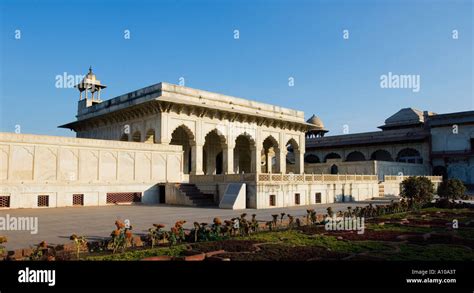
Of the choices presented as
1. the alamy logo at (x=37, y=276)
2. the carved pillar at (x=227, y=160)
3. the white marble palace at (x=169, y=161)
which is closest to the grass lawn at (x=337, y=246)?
the alamy logo at (x=37, y=276)

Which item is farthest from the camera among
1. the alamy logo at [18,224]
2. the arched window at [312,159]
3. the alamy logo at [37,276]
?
the arched window at [312,159]

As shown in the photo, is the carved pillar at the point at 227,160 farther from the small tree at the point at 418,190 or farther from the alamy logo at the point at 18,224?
the alamy logo at the point at 18,224

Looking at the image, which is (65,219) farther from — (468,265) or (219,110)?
(219,110)

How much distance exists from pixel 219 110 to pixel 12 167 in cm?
1468

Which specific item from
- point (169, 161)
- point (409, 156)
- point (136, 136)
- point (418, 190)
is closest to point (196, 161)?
point (169, 161)

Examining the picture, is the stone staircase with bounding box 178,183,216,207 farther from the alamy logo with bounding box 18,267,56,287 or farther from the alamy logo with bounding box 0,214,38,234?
the alamy logo with bounding box 18,267,56,287

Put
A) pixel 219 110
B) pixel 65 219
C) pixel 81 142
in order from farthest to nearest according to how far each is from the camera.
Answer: pixel 219 110 < pixel 81 142 < pixel 65 219

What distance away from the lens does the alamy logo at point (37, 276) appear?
17.8 ft

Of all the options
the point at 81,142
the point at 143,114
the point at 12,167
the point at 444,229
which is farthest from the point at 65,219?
the point at 143,114

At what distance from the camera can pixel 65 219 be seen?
1443 cm

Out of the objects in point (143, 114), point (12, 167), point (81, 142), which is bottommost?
point (12, 167)

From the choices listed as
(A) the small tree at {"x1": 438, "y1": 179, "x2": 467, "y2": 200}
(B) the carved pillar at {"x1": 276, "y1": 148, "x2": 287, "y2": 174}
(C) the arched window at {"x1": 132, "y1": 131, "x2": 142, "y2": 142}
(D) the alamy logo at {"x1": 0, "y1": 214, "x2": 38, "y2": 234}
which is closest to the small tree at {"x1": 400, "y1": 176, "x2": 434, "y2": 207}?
(A) the small tree at {"x1": 438, "y1": 179, "x2": 467, "y2": 200}

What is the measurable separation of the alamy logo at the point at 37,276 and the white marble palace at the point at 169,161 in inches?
567

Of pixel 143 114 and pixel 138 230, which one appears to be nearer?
pixel 138 230
